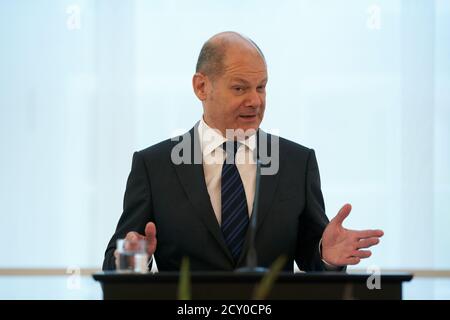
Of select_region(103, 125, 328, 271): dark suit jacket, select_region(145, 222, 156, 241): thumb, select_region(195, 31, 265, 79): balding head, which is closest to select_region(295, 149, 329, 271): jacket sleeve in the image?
select_region(103, 125, 328, 271): dark suit jacket

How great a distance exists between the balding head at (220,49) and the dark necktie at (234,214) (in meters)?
0.41

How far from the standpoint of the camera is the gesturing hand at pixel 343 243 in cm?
239

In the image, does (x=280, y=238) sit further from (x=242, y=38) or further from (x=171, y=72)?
(x=171, y=72)

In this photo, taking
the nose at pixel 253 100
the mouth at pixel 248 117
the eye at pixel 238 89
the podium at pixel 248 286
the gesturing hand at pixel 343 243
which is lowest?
the podium at pixel 248 286

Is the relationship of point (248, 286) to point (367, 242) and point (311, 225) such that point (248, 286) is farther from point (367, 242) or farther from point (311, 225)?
point (311, 225)

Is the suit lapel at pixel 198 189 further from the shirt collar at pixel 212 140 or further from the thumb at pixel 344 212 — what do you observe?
the thumb at pixel 344 212

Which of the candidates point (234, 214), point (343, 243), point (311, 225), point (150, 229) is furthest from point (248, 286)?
point (311, 225)

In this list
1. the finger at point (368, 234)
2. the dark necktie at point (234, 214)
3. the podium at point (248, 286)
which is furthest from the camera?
the dark necktie at point (234, 214)

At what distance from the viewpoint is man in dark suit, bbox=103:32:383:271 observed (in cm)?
268

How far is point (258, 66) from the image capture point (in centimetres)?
277

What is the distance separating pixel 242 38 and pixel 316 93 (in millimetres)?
1505

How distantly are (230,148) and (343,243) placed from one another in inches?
21.7

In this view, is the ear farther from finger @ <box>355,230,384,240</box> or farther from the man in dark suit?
finger @ <box>355,230,384,240</box>

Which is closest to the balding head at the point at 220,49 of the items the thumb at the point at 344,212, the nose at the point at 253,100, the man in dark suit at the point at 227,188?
the man in dark suit at the point at 227,188
